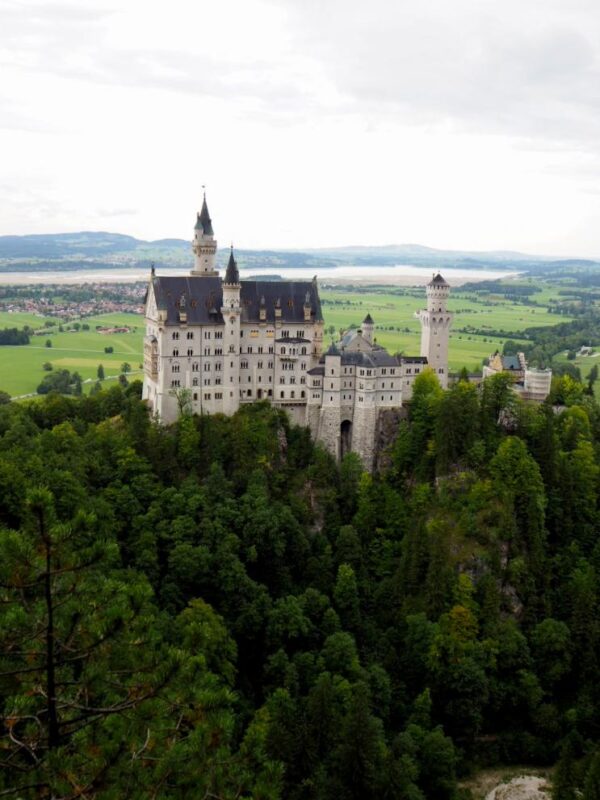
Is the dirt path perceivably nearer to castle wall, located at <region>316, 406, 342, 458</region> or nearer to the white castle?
the white castle

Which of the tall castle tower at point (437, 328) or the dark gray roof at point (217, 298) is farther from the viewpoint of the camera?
the tall castle tower at point (437, 328)

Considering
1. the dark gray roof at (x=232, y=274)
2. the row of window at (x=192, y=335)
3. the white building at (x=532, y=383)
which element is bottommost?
the white building at (x=532, y=383)

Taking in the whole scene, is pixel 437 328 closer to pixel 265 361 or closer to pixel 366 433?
pixel 366 433

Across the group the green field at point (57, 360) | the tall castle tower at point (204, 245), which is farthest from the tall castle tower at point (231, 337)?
the green field at point (57, 360)

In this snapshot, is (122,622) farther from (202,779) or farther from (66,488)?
(66,488)

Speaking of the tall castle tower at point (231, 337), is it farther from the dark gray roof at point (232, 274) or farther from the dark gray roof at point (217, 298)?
the dark gray roof at point (217, 298)

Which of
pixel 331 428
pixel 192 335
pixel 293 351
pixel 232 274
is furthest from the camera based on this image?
pixel 293 351

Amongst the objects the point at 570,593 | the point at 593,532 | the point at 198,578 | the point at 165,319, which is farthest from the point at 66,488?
the point at 593,532

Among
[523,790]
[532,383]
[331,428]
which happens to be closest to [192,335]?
[331,428]
